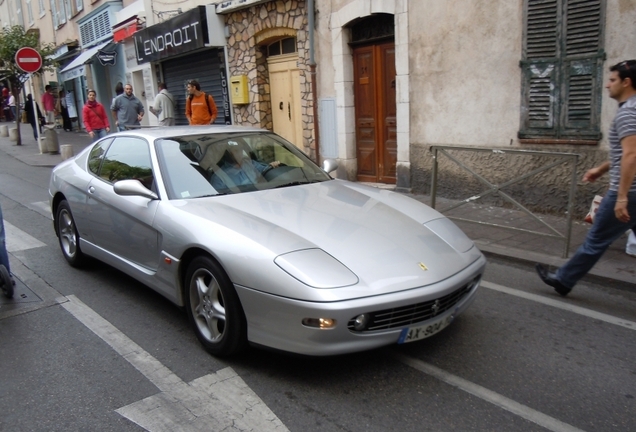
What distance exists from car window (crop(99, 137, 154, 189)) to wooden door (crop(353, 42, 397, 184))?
19.0 ft

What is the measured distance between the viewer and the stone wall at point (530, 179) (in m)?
7.28

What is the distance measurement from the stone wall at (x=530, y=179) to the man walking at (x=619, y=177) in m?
2.23

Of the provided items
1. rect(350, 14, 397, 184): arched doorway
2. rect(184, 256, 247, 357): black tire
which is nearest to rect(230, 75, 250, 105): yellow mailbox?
rect(350, 14, 397, 184): arched doorway

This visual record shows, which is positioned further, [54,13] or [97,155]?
[54,13]

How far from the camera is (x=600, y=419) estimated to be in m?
3.02

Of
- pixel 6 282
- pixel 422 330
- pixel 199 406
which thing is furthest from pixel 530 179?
pixel 6 282

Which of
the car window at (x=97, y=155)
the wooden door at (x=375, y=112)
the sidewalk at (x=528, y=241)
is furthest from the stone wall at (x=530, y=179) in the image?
the car window at (x=97, y=155)

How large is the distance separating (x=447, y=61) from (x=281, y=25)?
14.8ft

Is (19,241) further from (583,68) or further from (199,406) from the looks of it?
(583,68)

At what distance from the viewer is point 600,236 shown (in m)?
4.42

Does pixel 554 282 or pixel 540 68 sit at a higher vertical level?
pixel 540 68

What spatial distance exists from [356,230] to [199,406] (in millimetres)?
1415

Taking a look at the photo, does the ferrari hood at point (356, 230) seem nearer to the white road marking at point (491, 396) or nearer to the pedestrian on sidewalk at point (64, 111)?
the white road marking at point (491, 396)

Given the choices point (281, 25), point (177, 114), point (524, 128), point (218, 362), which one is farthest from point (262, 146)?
point (177, 114)
